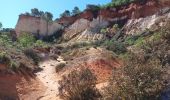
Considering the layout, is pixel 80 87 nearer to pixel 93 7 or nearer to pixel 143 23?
pixel 143 23

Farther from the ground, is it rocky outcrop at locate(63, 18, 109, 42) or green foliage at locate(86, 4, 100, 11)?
green foliage at locate(86, 4, 100, 11)

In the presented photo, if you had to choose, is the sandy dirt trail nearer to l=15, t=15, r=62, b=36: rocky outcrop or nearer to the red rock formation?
the red rock formation

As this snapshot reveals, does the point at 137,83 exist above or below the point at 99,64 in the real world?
above

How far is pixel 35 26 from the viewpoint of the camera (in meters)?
71.4

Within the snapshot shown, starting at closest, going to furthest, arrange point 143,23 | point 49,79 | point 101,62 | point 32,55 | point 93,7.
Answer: point 49,79 → point 101,62 → point 32,55 → point 143,23 → point 93,7

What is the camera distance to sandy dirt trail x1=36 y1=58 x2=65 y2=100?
2392 cm

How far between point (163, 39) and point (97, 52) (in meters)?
11.2

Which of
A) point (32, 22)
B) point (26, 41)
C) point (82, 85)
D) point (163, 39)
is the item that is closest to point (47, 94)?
point (82, 85)

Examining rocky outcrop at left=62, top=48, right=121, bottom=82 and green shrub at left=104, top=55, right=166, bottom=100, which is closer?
green shrub at left=104, top=55, right=166, bottom=100

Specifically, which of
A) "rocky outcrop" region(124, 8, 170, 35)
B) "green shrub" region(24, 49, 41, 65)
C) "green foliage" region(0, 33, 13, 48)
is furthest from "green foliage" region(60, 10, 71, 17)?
"green shrub" region(24, 49, 41, 65)

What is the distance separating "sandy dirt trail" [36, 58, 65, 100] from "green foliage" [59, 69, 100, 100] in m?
1.62

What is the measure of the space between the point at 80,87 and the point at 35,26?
171 feet

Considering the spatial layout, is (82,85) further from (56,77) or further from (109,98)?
(56,77)

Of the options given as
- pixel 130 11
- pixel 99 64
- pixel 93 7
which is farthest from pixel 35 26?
pixel 99 64
